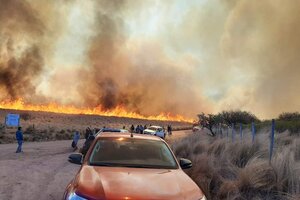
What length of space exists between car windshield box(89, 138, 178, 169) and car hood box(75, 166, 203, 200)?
1.34 ft

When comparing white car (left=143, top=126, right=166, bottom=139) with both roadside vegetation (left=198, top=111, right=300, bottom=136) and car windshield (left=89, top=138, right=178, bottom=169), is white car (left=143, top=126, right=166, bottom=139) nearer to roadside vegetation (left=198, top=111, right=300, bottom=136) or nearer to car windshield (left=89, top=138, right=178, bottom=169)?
roadside vegetation (left=198, top=111, right=300, bottom=136)

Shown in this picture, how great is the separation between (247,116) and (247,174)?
4100 cm

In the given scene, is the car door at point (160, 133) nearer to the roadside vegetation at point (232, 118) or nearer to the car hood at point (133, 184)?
the roadside vegetation at point (232, 118)

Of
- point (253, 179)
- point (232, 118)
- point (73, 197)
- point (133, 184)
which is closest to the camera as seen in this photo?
point (73, 197)

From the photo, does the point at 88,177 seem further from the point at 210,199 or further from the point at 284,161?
the point at 284,161

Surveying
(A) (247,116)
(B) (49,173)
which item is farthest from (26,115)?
(B) (49,173)

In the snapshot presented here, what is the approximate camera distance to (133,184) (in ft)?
18.0

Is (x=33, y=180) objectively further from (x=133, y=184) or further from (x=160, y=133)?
(x=160, y=133)

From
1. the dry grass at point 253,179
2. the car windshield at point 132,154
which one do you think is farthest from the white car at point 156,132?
the car windshield at point 132,154

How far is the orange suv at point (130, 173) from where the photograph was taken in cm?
522

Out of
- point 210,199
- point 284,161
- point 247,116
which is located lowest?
point 210,199

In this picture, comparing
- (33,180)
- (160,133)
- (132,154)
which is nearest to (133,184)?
(132,154)

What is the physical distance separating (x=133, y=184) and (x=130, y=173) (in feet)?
2.06

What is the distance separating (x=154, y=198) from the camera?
5.07 meters
